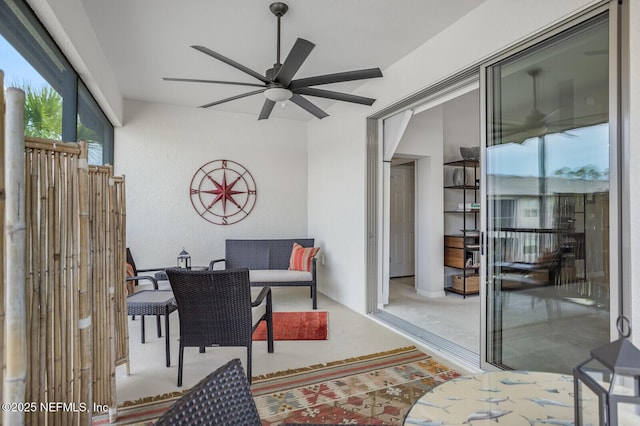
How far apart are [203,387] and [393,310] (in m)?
3.69

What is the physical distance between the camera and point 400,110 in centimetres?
377

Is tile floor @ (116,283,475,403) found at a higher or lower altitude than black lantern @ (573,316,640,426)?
lower

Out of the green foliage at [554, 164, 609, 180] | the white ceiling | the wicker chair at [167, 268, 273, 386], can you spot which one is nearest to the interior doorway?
the white ceiling

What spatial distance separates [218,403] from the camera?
87cm

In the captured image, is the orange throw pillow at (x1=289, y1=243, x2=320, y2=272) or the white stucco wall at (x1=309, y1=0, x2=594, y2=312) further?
the orange throw pillow at (x1=289, y1=243, x2=320, y2=272)

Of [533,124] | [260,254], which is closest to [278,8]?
[533,124]

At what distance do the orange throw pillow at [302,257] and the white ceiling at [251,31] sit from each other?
2.29 m

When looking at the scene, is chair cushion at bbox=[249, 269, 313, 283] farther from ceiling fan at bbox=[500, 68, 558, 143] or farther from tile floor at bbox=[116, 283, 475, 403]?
ceiling fan at bbox=[500, 68, 558, 143]

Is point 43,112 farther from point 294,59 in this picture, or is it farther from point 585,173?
point 585,173

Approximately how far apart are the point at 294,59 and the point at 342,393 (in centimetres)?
228

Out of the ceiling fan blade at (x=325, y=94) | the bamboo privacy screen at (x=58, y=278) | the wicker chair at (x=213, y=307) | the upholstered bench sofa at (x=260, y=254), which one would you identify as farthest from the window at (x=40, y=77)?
the upholstered bench sofa at (x=260, y=254)

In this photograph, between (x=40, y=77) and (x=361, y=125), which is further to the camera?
(x=361, y=125)

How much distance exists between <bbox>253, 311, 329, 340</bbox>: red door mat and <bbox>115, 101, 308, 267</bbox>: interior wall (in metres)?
1.91

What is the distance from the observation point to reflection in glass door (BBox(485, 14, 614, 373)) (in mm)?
1918
